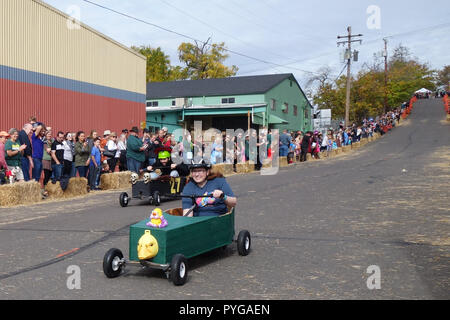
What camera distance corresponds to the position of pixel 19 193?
13578 millimetres

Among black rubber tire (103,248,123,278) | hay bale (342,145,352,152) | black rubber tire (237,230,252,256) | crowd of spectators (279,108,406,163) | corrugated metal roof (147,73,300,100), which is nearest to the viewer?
black rubber tire (103,248,123,278)

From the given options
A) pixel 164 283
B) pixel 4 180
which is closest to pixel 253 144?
pixel 4 180

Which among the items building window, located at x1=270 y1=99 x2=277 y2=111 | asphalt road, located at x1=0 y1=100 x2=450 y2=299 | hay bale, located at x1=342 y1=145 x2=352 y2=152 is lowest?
asphalt road, located at x1=0 y1=100 x2=450 y2=299

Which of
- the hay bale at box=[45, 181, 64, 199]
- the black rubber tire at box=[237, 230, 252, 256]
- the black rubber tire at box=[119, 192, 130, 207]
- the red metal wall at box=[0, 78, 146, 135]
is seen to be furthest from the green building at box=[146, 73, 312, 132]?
the black rubber tire at box=[237, 230, 252, 256]

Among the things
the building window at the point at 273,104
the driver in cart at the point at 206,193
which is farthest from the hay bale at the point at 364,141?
the driver in cart at the point at 206,193

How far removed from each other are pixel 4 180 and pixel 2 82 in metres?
5.82

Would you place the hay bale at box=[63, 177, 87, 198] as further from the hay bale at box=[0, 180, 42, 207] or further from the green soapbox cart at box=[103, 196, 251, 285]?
the green soapbox cart at box=[103, 196, 251, 285]

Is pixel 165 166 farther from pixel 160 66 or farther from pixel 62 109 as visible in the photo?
pixel 160 66

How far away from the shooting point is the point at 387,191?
1420 centimetres

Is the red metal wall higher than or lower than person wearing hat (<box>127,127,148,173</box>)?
higher

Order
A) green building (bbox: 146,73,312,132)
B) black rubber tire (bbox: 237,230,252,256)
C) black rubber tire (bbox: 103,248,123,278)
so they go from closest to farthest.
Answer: black rubber tire (bbox: 103,248,123,278), black rubber tire (bbox: 237,230,252,256), green building (bbox: 146,73,312,132)

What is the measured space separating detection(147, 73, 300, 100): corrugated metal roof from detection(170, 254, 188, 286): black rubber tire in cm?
4182

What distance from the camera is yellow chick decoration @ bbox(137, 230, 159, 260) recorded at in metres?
5.59
